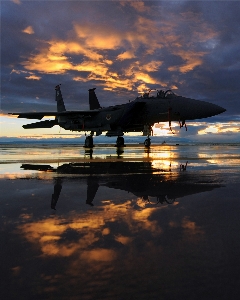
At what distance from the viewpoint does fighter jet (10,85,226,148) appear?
2064 cm

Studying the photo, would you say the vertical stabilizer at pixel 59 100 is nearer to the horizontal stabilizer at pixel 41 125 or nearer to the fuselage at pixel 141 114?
the horizontal stabilizer at pixel 41 125

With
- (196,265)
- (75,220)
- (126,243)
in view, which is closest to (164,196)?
(75,220)

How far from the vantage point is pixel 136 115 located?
23.3 metres

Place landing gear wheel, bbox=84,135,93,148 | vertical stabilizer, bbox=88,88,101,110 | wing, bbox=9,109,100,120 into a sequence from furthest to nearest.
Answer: vertical stabilizer, bbox=88,88,101,110 → landing gear wheel, bbox=84,135,93,148 → wing, bbox=9,109,100,120

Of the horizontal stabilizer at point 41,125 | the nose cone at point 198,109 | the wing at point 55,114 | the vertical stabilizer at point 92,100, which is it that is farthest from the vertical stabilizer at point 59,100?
the nose cone at point 198,109

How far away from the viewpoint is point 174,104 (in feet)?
69.4

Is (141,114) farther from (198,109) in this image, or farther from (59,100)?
(59,100)

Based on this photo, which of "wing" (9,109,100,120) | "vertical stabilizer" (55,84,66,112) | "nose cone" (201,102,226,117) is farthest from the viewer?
"vertical stabilizer" (55,84,66,112)

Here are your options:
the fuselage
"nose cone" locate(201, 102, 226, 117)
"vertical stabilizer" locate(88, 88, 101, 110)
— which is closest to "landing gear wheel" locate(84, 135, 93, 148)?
the fuselage

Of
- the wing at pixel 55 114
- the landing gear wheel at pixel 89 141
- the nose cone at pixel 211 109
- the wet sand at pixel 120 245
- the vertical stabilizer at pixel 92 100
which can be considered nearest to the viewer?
the wet sand at pixel 120 245

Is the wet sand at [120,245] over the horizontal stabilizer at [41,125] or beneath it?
beneath

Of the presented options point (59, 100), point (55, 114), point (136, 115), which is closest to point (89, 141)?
point (55, 114)

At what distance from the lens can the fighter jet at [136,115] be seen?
20.6m

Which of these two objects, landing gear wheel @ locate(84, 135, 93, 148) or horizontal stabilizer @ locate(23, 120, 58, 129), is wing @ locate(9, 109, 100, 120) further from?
landing gear wheel @ locate(84, 135, 93, 148)
